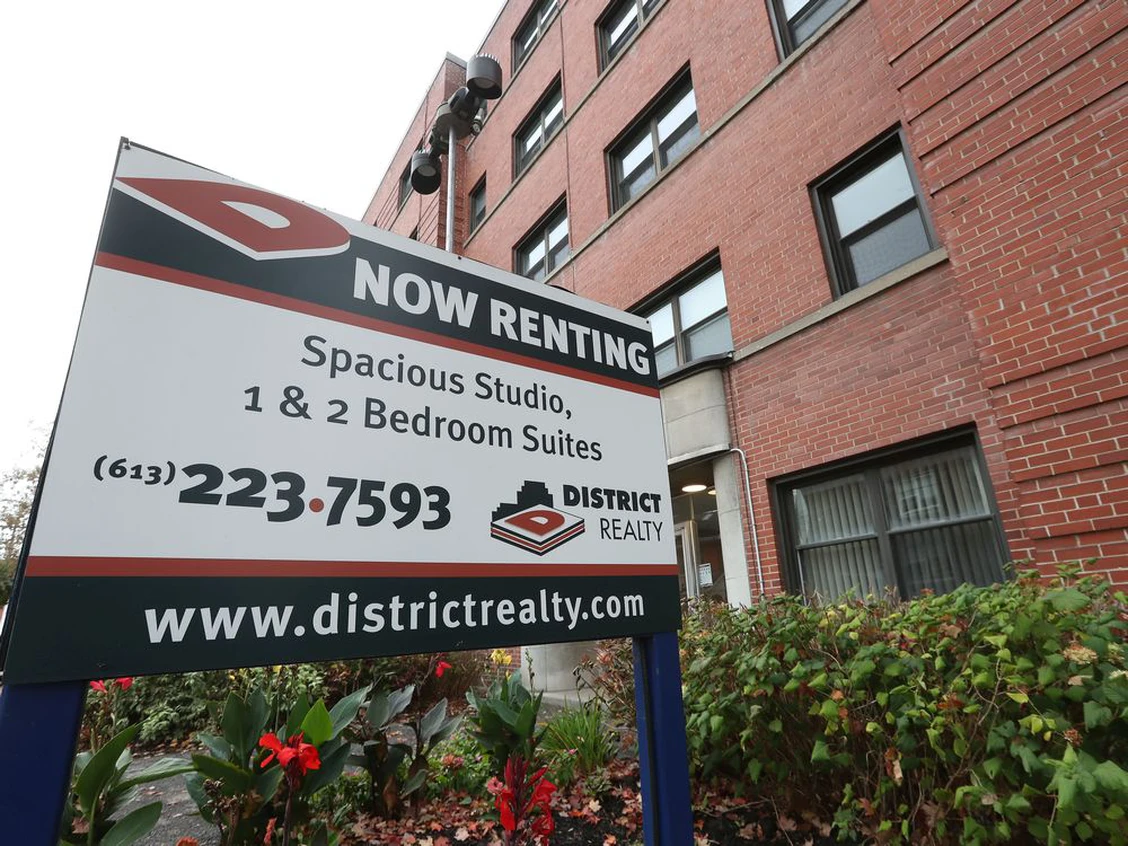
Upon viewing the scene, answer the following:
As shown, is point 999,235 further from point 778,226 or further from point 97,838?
point 97,838

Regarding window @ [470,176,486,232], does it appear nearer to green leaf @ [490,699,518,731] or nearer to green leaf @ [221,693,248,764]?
green leaf @ [490,699,518,731]

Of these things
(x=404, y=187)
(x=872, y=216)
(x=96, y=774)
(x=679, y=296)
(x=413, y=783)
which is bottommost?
(x=413, y=783)

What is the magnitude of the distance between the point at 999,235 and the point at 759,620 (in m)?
3.65

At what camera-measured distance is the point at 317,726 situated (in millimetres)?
2299

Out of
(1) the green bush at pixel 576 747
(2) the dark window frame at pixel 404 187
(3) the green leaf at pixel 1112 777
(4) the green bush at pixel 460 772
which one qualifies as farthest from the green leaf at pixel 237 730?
(2) the dark window frame at pixel 404 187

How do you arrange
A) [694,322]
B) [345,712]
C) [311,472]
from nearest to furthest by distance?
[311,472]
[345,712]
[694,322]

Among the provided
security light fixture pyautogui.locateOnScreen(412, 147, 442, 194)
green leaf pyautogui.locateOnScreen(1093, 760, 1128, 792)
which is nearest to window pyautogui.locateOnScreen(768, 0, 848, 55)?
security light fixture pyautogui.locateOnScreen(412, 147, 442, 194)

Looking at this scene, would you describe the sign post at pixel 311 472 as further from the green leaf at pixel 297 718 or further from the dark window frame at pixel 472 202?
the dark window frame at pixel 472 202

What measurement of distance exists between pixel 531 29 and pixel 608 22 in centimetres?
411

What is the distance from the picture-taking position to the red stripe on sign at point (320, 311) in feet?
4.35

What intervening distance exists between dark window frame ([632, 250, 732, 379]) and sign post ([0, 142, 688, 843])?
5.95 metres

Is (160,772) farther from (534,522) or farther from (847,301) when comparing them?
(847,301)

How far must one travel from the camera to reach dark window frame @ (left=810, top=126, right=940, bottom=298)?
593 cm

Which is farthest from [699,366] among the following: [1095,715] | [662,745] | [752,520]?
[662,745]
